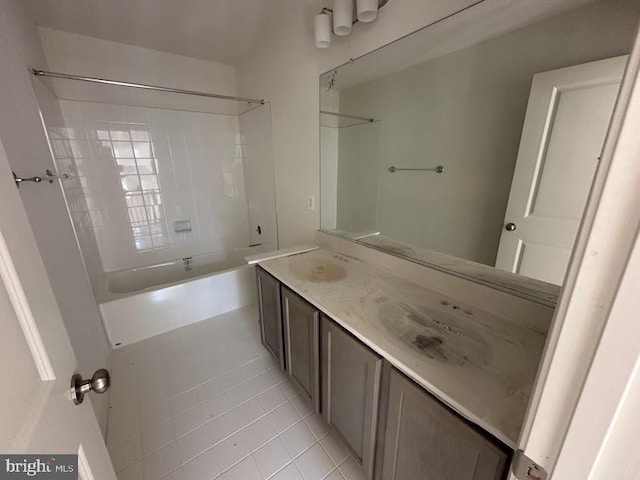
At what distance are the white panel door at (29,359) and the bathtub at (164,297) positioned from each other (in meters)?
1.73

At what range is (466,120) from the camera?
1.19 metres

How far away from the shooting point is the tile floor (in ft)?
4.05

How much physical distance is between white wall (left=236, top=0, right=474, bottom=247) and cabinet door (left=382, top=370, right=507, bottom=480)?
1.38m

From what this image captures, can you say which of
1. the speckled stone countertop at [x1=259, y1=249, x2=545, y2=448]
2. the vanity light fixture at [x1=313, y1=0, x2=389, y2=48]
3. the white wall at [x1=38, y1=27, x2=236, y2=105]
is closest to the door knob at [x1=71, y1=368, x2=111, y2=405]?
the speckled stone countertop at [x1=259, y1=249, x2=545, y2=448]

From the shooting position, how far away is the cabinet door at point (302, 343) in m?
1.23

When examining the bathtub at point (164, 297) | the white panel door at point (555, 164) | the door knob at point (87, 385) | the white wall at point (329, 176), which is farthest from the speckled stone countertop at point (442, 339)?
the bathtub at point (164, 297)

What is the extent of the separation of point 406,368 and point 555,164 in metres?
0.92

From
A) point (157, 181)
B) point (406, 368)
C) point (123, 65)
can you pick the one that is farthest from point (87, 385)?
point (123, 65)

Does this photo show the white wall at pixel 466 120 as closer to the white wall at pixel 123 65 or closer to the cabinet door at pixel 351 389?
the cabinet door at pixel 351 389

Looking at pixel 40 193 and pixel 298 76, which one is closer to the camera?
pixel 40 193

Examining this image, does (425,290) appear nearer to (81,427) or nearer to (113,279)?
(81,427)

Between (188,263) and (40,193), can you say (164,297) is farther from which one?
(40,193)

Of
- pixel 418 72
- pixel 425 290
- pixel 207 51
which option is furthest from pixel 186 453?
pixel 207 51

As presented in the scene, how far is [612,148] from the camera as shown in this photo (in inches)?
10.1
